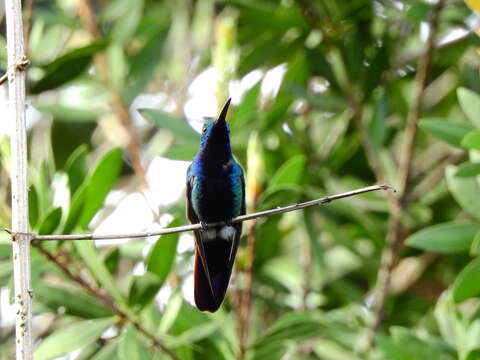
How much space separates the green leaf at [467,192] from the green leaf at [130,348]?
1.29m

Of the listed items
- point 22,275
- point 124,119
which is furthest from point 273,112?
point 22,275

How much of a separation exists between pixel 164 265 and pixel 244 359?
46 cm

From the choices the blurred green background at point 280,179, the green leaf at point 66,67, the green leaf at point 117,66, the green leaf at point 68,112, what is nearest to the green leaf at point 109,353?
the blurred green background at point 280,179

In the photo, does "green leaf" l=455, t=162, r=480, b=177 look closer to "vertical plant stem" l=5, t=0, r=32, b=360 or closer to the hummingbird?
the hummingbird

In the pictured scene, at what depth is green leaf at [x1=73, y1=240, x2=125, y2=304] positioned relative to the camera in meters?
3.23

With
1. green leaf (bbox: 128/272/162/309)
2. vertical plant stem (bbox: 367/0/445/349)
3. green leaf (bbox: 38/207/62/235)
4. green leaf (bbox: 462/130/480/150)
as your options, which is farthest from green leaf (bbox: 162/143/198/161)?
green leaf (bbox: 462/130/480/150)

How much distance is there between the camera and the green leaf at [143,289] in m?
3.23

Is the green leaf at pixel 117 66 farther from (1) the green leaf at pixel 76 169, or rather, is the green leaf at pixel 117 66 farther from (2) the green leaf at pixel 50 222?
(2) the green leaf at pixel 50 222

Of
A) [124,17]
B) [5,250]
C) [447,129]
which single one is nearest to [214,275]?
[5,250]

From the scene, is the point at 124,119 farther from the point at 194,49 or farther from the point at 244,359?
the point at 244,359

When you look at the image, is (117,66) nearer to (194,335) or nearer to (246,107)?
(246,107)

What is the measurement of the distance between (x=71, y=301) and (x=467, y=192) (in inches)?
59.3

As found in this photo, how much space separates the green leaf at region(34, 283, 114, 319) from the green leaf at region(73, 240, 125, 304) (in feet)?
0.21

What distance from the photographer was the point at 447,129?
332 centimetres
